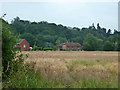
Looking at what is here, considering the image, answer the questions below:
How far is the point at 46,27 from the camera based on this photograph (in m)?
111

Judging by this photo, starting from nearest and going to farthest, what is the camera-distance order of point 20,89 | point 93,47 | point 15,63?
1. point 20,89
2. point 15,63
3. point 93,47

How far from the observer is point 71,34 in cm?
11394

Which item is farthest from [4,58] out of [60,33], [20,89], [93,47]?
[60,33]

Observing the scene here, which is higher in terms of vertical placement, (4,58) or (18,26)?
(18,26)

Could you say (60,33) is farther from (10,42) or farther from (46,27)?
(10,42)

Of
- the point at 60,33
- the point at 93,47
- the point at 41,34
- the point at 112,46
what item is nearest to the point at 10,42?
the point at 112,46

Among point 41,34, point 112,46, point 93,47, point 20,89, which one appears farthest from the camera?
point 41,34

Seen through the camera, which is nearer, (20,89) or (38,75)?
(20,89)

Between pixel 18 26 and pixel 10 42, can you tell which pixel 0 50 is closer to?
pixel 10 42

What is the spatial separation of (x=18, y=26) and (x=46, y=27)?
18070 millimetres

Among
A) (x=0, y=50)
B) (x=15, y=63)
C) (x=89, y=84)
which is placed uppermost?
(x=0, y=50)

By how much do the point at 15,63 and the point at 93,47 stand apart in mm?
70271

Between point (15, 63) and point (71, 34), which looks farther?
point (71, 34)

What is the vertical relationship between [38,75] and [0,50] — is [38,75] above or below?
below
